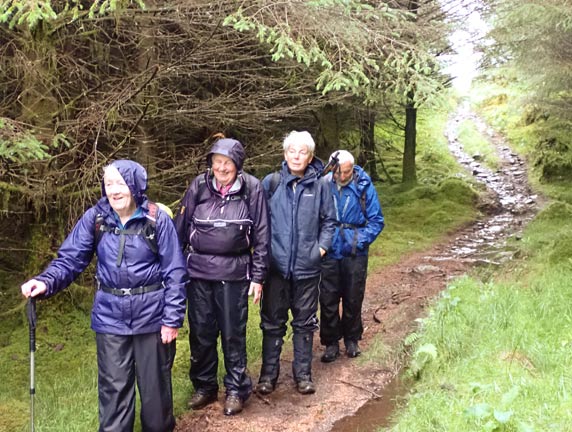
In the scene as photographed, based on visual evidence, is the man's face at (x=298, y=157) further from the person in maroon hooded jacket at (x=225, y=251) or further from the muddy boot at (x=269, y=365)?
the muddy boot at (x=269, y=365)

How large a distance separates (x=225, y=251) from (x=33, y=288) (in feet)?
4.96

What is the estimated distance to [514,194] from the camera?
21062mm

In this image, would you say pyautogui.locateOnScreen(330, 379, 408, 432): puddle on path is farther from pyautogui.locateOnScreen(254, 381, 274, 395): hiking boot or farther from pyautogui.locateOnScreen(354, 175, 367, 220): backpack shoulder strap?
pyautogui.locateOnScreen(354, 175, 367, 220): backpack shoulder strap

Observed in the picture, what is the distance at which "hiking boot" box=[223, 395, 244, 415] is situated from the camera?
5.07 m

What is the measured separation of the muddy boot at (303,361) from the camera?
18.2 feet

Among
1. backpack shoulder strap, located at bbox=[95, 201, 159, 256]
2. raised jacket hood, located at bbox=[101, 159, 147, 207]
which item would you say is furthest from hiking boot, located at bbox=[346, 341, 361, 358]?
raised jacket hood, located at bbox=[101, 159, 147, 207]

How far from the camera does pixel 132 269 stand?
4.14m

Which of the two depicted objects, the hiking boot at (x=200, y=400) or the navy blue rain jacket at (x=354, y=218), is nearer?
the hiking boot at (x=200, y=400)

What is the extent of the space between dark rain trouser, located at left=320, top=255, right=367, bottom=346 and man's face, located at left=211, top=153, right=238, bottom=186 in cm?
177

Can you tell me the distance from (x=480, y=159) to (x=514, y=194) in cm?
754

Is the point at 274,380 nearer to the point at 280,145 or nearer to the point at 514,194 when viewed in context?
the point at 280,145

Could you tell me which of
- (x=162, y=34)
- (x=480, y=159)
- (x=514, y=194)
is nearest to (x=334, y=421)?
(x=162, y=34)

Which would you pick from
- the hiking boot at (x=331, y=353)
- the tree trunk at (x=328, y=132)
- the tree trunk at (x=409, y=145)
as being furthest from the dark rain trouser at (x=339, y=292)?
the tree trunk at (x=409, y=145)

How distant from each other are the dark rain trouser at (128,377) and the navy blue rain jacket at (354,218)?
2.42m
